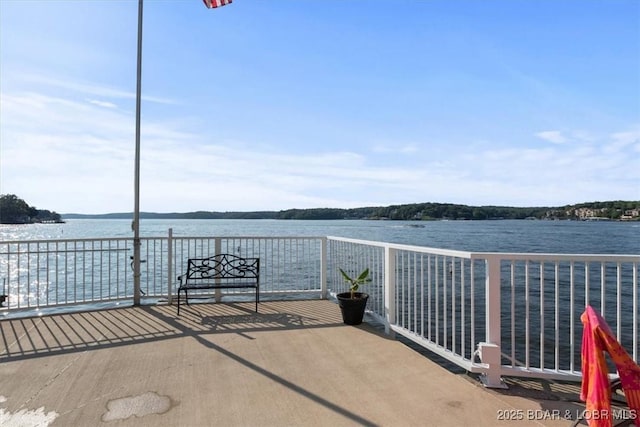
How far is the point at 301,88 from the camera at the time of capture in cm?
874

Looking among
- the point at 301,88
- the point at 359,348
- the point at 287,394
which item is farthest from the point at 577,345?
the point at 301,88

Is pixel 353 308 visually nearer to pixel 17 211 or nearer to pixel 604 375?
pixel 604 375

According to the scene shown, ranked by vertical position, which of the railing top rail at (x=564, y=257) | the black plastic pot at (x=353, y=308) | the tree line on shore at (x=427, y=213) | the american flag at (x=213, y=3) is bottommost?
the black plastic pot at (x=353, y=308)

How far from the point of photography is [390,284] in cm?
397

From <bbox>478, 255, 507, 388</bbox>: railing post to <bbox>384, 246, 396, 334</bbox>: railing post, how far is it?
123 cm

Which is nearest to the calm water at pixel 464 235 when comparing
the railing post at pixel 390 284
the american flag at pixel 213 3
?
the american flag at pixel 213 3

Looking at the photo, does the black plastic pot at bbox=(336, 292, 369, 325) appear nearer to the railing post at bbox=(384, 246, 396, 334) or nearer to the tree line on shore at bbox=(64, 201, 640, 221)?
the railing post at bbox=(384, 246, 396, 334)

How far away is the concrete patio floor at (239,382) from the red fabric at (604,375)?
0.53 meters

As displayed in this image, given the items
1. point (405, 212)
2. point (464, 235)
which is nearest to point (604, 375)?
point (464, 235)

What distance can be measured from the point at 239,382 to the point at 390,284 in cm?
189

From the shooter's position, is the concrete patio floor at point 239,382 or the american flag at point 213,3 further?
the american flag at point 213,3

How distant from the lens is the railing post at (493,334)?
2754 millimetres

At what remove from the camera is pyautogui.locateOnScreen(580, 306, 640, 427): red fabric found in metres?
1.73

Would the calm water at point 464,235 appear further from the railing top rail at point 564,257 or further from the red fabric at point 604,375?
the red fabric at point 604,375
